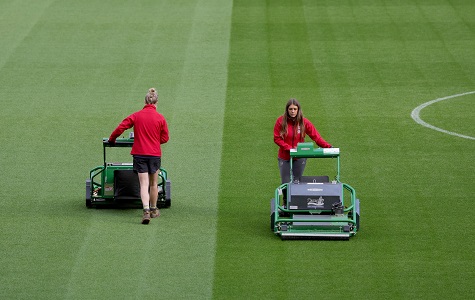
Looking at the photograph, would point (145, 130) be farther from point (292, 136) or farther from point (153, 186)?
point (292, 136)

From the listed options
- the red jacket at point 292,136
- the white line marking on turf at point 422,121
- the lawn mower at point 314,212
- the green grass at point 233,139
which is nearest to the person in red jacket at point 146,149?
the green grass at point 233,139

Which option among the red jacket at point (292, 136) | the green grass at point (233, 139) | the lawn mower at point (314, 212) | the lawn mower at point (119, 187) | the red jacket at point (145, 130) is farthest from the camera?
the lawn mower at point (119, 187)

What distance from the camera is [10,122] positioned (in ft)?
75.8

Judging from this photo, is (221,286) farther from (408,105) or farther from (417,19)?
(417,19)

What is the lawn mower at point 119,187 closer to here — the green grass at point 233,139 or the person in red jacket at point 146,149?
the green grass at point 233,139

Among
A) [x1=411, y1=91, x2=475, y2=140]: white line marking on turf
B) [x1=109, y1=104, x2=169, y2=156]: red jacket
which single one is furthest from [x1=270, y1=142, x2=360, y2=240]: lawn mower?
[x1=411, y1=91, x2=475, y2=140]: white line marking on turf

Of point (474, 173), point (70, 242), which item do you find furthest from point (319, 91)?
point (70, 242)

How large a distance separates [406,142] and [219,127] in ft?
12.2

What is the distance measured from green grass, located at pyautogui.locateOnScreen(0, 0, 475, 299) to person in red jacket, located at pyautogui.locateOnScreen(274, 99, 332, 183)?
93 centimetres

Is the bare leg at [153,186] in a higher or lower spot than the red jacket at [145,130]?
lower

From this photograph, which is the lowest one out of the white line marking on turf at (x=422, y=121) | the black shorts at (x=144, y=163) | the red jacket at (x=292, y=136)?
the white line marking on turf at (x=422, y=121)

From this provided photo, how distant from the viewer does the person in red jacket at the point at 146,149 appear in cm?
1680

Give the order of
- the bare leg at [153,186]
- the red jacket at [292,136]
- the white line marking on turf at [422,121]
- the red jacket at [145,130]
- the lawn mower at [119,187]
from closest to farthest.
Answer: the red jacket at [145,130] → the bare leg at [153,186] → the red jacket at [292,136] → the lawn mower at [119,187] → the white line marking on turf at [422,121]

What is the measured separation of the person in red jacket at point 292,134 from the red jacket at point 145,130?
1736 mm
